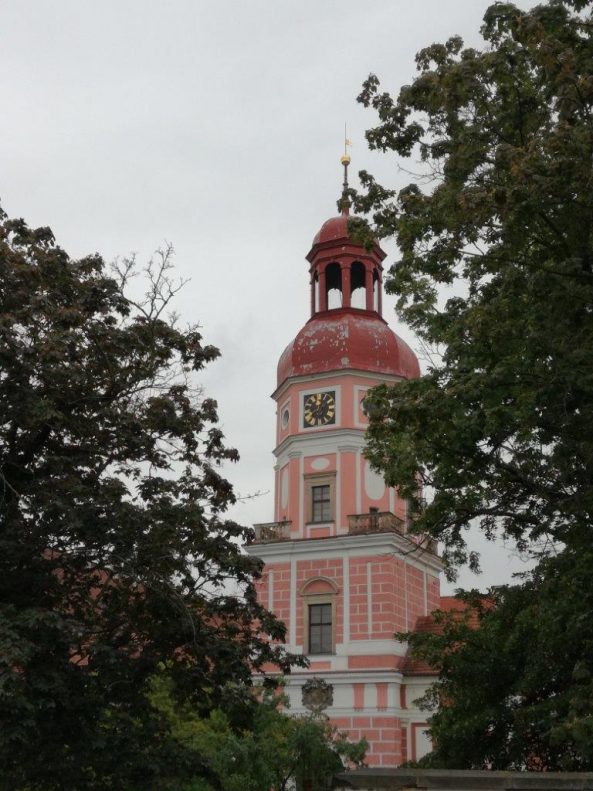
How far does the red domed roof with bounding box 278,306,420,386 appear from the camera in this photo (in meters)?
40.5

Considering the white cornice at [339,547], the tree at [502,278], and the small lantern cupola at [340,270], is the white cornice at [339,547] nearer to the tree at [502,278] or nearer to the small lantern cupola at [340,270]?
the small lantern cupola at [340,270]

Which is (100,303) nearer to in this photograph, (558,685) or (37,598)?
(37,598)

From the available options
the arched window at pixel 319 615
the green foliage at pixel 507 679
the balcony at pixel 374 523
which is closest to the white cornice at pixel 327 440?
the balcony at pixel 374 523

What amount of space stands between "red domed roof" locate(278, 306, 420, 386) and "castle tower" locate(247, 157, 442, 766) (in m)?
0.05

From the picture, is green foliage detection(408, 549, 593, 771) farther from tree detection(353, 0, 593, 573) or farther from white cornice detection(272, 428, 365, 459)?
white cornice detection(272, 428, 365, 459)

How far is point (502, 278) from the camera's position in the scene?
1351cm

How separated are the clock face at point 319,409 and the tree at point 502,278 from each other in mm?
23878

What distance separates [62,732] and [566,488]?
7.36m

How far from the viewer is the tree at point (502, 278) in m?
12.2

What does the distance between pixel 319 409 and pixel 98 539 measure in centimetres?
2553

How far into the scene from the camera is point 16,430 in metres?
15.6

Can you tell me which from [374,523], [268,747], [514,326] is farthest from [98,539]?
[374,523]

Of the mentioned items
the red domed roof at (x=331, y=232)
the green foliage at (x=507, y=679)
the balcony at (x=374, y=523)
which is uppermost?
the red domed roof at (x=331, y=232)

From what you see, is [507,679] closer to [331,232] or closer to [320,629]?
[320,629]
